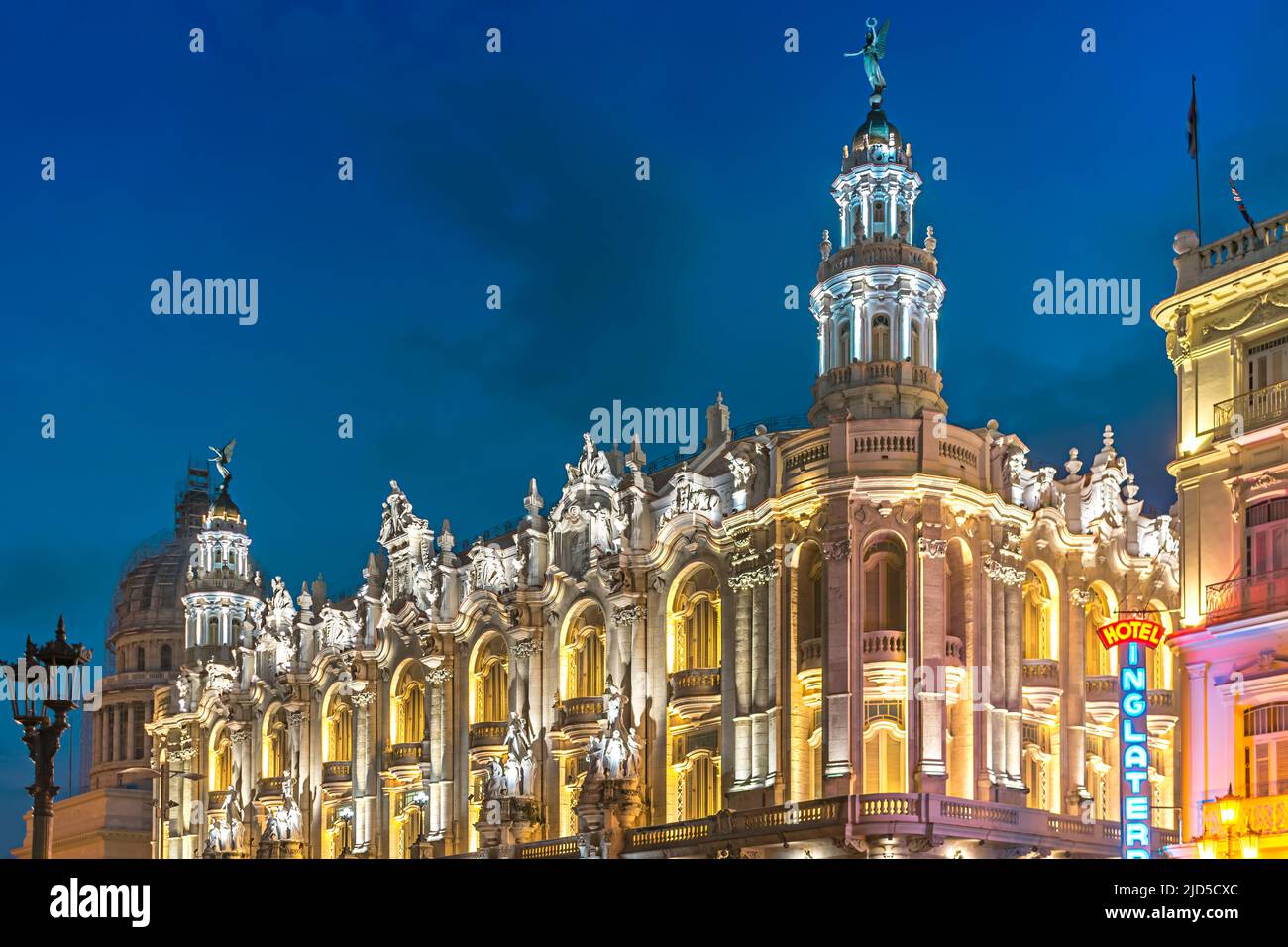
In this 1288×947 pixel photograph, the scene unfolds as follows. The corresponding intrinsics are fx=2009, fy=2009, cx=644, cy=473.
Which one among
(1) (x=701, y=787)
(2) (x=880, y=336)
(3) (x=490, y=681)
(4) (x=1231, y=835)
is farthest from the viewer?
(3) (x=490, y=681)

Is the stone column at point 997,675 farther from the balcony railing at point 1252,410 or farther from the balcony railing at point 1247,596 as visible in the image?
the balcony railing at point 1252,410

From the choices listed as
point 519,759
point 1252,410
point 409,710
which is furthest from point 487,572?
point 1252,410

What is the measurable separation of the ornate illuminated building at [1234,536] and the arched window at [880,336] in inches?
766

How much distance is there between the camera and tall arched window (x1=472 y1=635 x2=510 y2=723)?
77562 millimetres

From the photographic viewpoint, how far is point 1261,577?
41844mm

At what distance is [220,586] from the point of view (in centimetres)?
10812

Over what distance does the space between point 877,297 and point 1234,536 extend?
2276 centimetres

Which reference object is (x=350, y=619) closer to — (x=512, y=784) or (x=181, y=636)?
(x=512, y=784)

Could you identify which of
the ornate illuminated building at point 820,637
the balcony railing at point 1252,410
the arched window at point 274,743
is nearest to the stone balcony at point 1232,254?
the balcony railing at point 1252,410

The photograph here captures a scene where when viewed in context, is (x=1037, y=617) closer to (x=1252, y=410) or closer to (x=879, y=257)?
(x=879, y=257)

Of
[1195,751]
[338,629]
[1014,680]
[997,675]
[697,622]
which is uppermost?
[338,629]

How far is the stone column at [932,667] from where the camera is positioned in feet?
196

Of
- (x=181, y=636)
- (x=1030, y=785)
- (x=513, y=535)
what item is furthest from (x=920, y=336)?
(x=181, y=636)

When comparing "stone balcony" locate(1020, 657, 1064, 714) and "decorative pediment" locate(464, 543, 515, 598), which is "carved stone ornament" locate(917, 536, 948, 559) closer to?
"stone balcony" locate(1020, 657, 1064, 714)
